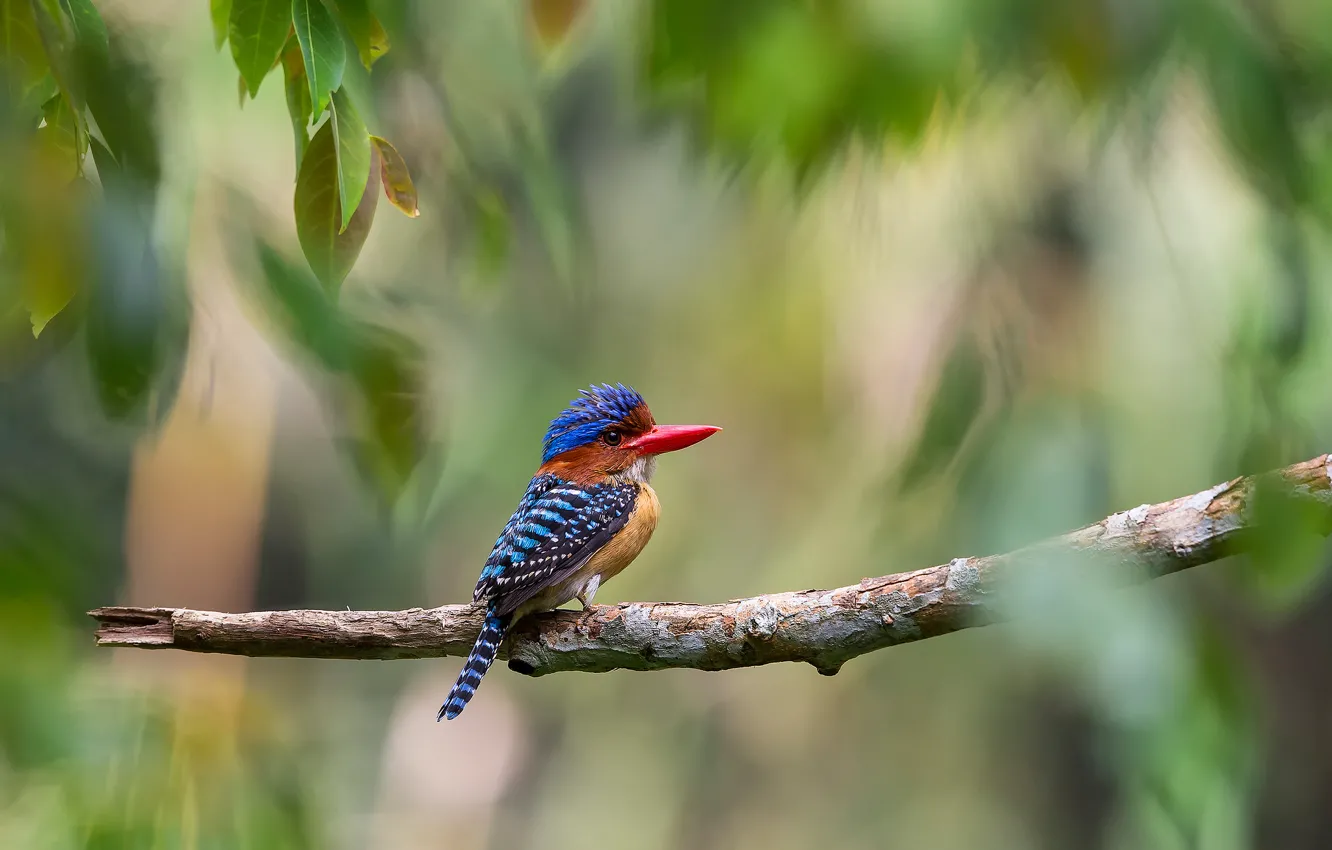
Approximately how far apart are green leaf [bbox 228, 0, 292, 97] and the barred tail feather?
1588mm

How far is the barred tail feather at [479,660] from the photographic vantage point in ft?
8.07

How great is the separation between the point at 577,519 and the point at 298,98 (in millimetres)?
1758

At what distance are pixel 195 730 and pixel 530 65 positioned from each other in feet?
3.75

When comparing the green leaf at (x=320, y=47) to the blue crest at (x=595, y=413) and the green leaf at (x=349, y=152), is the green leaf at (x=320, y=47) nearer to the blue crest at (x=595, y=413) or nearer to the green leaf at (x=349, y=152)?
the green leaf at (x=349, y=152)

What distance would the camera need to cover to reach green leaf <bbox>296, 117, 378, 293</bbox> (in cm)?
103

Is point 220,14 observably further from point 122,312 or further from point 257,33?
point 122,312

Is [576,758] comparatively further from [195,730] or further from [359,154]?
[359,154]

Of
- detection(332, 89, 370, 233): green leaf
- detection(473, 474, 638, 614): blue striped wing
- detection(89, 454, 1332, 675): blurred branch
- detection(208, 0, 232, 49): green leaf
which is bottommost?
detection(89, 454, 1332, 675): blurred branch

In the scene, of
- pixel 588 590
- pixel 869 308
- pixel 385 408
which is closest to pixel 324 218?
pixel 385 408

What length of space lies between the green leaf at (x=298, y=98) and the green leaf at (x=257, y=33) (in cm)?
10

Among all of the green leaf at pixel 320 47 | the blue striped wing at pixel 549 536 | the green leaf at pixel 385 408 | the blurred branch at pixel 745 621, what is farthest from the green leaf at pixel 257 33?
the blue striped wing at pixel 549 536

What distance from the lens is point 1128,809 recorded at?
1.69 metres

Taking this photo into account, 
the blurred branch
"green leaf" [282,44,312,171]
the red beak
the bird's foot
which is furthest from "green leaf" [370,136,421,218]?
the red beak

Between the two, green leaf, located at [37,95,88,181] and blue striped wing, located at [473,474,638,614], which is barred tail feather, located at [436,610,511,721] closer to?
blue striped wing, located at [473,474,638,614]
